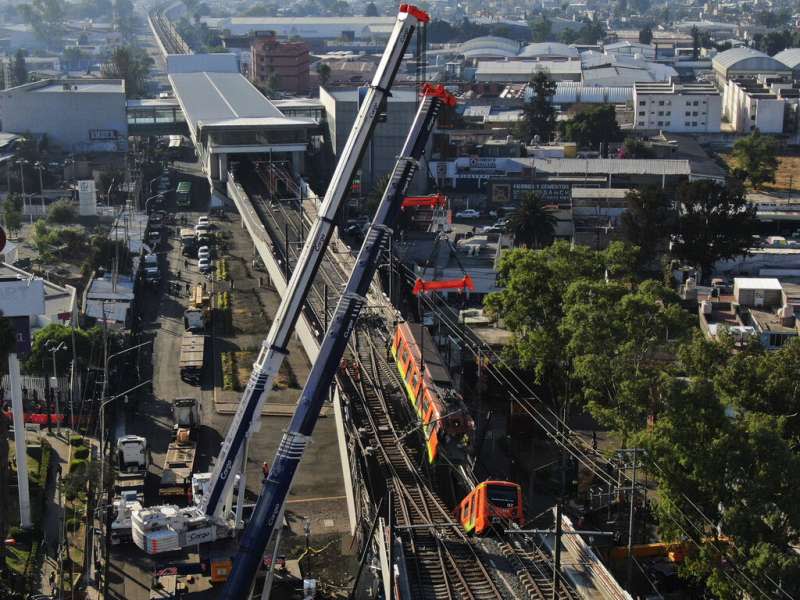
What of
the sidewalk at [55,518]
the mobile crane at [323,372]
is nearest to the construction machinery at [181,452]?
the sidewalk at [55,518]

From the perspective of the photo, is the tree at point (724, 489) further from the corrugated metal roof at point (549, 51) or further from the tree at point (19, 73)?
the corrugated metal roof at point (549, 51)

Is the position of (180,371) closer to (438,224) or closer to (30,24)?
(438,224)

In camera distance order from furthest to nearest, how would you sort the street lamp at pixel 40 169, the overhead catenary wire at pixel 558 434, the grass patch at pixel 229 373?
the street lamp at pixel 40 169 < the grass patch at pixel 229 373 < the overhead catenary wire at pixel 558 434

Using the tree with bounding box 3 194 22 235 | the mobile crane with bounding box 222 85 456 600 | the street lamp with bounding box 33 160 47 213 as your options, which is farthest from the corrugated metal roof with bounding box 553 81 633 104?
the mobile crane with bounding box 222 85 456 600

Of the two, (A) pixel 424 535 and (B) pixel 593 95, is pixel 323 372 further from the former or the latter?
(B) pixel 593 95

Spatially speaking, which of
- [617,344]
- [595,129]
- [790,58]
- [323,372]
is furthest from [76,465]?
[790,58]

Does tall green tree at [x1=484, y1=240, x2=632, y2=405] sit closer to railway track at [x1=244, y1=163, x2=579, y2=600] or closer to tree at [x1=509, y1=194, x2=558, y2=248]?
railway track at [x1=244, y1=163, x2=579, y2=600]

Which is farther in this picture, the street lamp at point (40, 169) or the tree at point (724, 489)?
the street lamp at point (40, 169)
